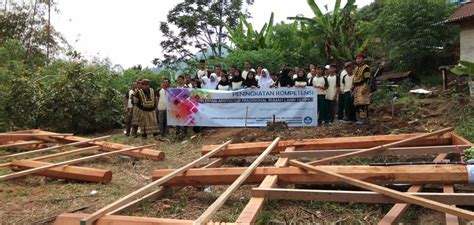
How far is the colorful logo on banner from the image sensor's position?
1034 cm

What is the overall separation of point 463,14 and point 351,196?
12153mm

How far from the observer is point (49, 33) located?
21953 mm

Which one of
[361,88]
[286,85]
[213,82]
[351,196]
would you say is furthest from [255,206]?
[213,82]

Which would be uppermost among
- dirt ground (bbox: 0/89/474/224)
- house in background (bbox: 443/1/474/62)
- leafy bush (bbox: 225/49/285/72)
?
house in background (bbox: 443/1/474/62)

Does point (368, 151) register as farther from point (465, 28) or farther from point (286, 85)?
point (465, 28)

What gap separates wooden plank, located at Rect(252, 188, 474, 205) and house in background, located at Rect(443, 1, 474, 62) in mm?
11579

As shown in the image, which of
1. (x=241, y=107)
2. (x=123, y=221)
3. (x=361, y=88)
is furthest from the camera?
(x=241, y=107)

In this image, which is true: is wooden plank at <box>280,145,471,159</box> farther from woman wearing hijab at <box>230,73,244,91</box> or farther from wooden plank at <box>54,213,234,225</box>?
woman wearing hijab at <box>230,73,244,91</box>

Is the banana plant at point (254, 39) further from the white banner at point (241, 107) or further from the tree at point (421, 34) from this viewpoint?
the white banner at point (241, 107)

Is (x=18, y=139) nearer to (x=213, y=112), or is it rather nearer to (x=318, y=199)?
(x=213, y=112)

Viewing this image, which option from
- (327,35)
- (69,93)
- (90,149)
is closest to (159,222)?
(90,149)

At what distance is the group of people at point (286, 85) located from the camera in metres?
9.01

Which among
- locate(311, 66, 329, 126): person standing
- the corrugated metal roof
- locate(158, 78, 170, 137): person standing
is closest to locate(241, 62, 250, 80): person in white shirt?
locate(311, 66, 329, 126): person standing

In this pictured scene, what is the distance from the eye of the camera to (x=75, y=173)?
Result: 244 inches
